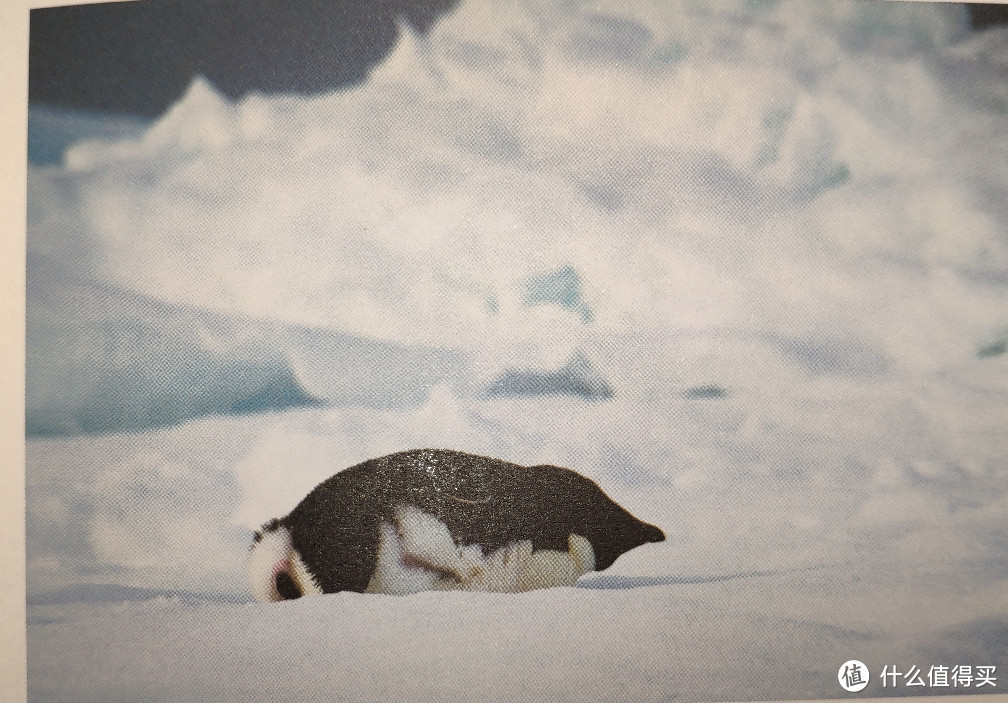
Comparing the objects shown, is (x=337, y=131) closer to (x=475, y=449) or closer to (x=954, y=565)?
(x=475, y=449)

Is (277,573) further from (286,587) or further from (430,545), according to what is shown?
(430,545)

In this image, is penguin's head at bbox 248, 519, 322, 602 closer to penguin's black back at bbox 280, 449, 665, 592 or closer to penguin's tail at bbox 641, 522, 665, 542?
penguin's black back at bbox 280, 449, 665, 592

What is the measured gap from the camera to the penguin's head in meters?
2.17

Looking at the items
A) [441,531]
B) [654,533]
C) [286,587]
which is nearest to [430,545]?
[441,531]

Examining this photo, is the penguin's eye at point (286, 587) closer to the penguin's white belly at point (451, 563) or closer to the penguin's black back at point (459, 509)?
the penguin's black back at point (459, 509)

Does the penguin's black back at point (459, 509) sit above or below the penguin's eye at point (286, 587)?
above

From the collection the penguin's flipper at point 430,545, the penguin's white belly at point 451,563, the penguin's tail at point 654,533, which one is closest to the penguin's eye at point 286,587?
the penguin's white belly at point 451,563

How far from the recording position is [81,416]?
7.17 feet

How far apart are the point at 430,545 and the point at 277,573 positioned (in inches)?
15.9

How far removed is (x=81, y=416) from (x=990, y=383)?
7.95ft

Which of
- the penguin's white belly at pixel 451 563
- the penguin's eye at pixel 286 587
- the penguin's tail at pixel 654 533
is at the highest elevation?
the penguin's tail at pixel 654 533

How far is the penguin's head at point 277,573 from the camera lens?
2.17 meters

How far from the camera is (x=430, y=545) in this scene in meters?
2.18

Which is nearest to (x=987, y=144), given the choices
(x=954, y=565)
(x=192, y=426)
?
(x=954, y=565)
